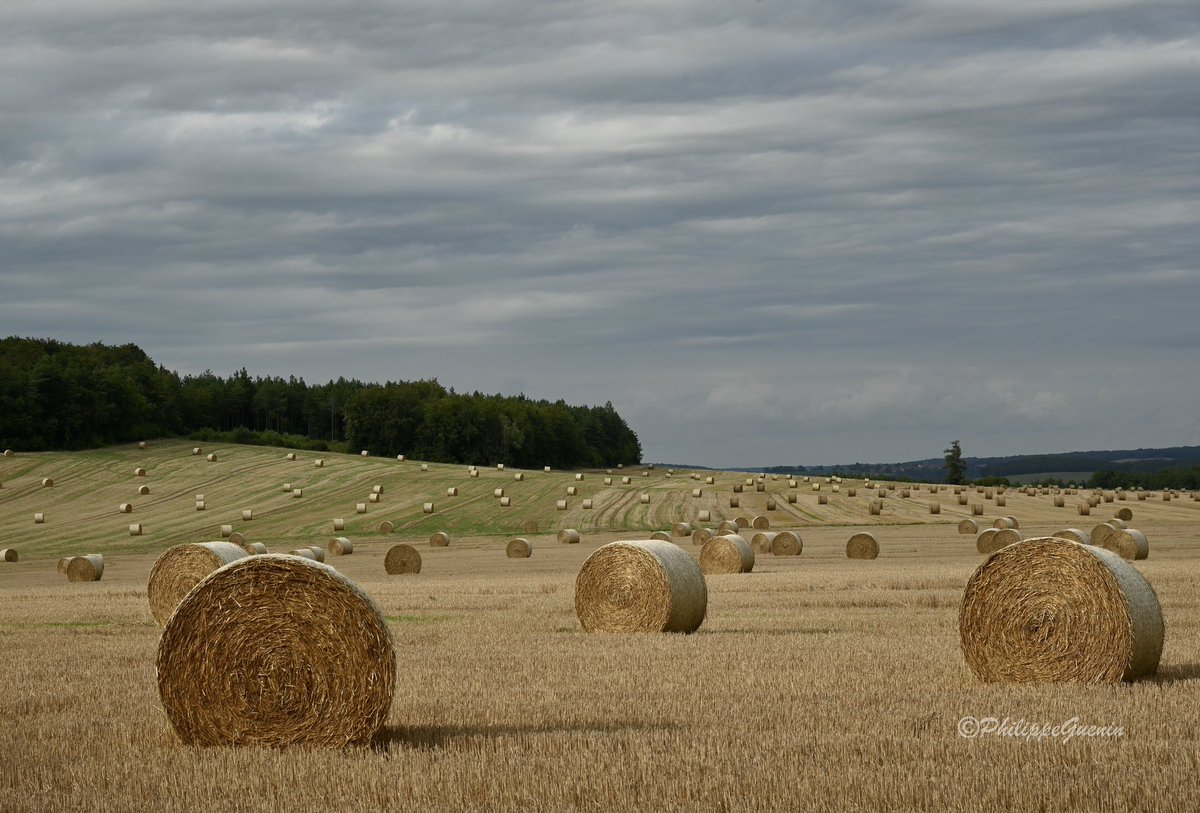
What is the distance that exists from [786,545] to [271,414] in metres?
103

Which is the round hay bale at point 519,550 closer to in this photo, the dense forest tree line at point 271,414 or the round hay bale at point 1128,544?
the round hay bale at point 1128,544

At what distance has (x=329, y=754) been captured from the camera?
964 cm

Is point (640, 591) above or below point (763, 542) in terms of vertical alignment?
above

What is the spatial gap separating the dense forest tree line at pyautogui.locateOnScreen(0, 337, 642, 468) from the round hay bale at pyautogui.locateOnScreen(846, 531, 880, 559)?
62.3 metres

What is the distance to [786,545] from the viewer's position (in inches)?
1570

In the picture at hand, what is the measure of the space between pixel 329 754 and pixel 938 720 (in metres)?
4.45

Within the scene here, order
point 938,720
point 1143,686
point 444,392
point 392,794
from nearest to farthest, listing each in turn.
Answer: point 392,794 → point 938,720 → point 1143,686 → point 444,392

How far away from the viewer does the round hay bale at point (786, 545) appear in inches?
1565

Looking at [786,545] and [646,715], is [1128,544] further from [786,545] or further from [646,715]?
[646,715]

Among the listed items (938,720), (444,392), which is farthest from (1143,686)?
(444,392)

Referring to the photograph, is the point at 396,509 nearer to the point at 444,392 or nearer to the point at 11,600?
the point at 11,600

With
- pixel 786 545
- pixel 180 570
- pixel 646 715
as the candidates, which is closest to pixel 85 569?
pixel 180 570

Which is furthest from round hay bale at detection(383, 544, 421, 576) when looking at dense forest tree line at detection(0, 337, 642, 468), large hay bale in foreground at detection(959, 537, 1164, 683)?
dense forest tree line at detection(0, 337, 642, 468)

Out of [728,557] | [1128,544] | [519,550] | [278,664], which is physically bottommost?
[519,550]
